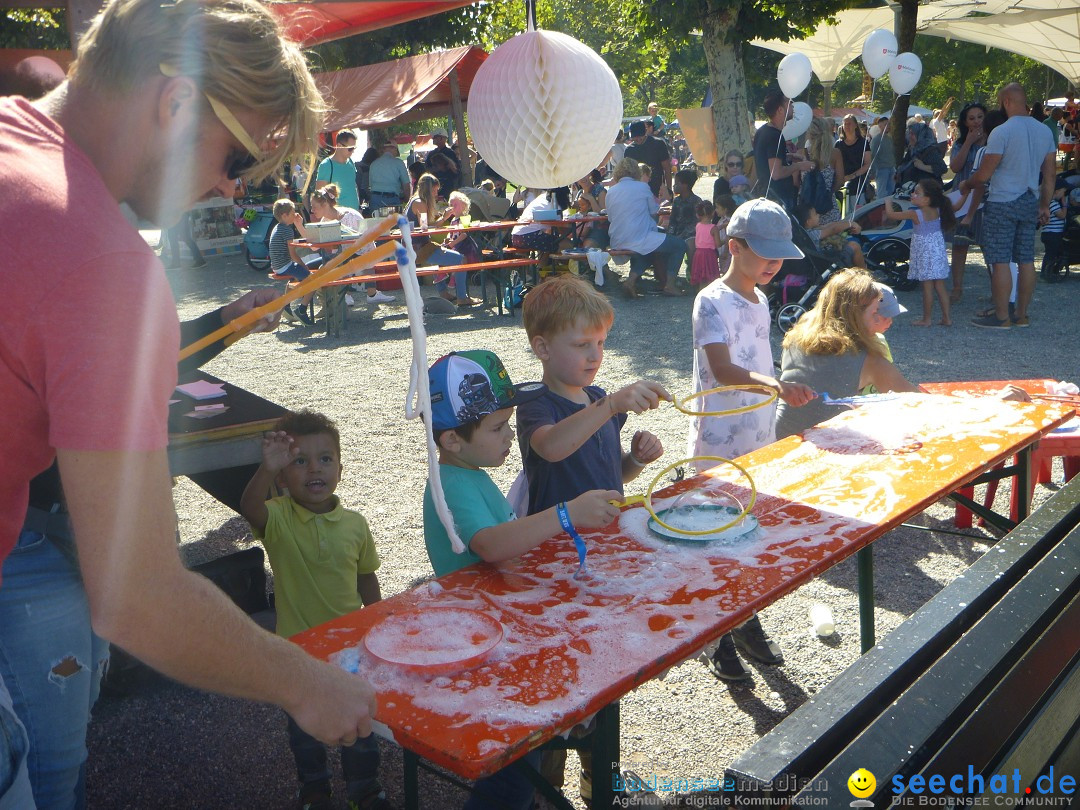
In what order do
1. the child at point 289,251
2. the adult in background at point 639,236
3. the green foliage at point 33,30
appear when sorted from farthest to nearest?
1. the green foliage at point 33,30
2. the adult in background at point 639,236
3. the child at point 289,251

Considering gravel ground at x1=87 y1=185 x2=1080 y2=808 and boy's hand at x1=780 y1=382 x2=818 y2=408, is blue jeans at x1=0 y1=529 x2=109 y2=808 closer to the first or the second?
gravel ground at x1=87 y1=185 x2=1080 y2=808

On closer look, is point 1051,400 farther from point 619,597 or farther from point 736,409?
point 619,597

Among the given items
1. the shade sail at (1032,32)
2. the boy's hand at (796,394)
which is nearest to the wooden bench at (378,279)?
the boy's hand at (796,394)

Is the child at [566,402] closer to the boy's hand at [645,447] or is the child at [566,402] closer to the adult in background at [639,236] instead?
the boy's hand at [645,447]

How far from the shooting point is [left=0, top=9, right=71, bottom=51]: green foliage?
14.7 meters

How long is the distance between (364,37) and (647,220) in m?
13.2

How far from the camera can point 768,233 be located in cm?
351

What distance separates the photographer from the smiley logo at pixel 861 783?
3.68 feet

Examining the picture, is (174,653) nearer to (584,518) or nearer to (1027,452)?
(584,518)

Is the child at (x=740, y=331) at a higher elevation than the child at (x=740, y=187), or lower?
lower

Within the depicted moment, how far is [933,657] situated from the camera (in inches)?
60.9

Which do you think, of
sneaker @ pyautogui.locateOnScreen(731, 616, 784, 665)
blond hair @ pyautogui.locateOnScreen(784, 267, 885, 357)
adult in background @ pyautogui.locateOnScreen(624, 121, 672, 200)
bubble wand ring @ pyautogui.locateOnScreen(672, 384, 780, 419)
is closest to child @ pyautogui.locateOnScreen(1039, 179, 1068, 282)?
adult in background @ pyautogui.locateOnScreen(624, 121, 672, 200)

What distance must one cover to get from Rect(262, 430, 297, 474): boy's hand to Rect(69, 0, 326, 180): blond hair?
64.6 inches

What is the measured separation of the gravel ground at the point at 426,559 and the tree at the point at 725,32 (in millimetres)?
3831
